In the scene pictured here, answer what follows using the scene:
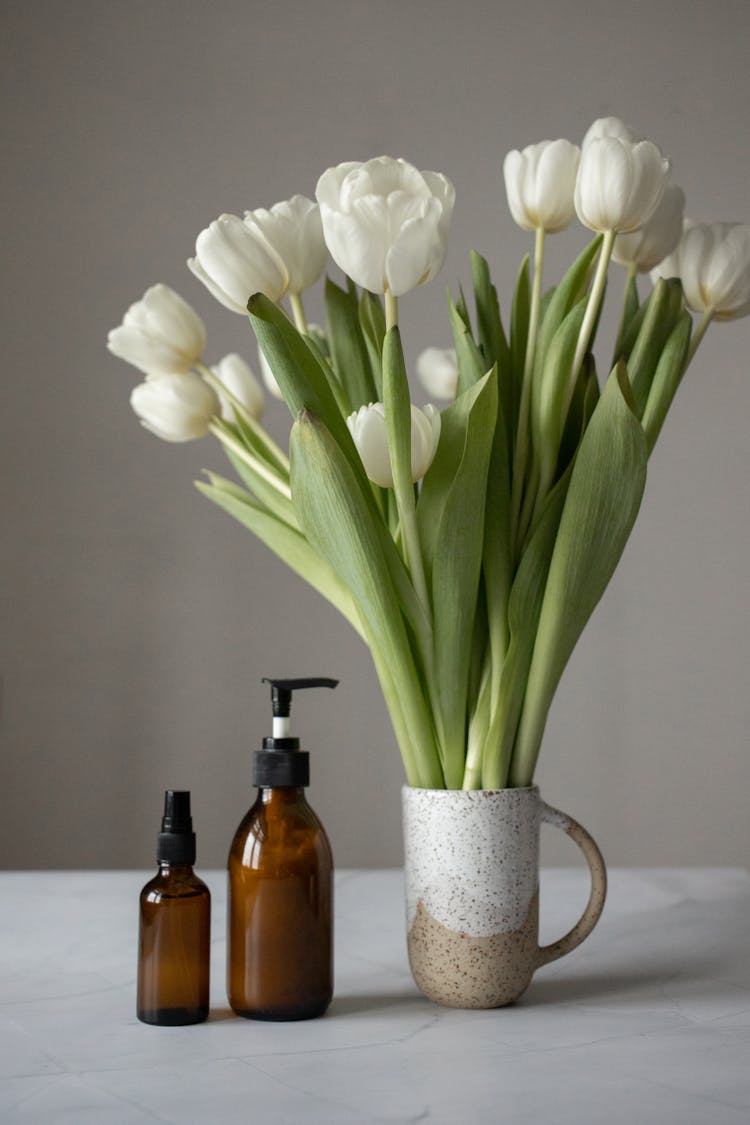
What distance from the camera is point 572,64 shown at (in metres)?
2.38

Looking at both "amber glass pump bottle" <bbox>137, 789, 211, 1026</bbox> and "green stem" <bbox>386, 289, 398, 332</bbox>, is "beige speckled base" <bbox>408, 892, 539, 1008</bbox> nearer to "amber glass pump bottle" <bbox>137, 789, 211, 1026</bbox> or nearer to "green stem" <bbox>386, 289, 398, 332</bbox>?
"amber glass pump bottle" <bbox>137, 789, 211, 1026</bbox>

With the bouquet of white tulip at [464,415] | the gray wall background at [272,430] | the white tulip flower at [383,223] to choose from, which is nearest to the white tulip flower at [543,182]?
the bouquet of white tulip at [464,415]

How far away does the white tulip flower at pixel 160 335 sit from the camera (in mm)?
774

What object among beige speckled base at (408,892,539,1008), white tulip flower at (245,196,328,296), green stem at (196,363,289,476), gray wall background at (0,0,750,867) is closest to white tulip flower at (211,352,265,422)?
green stem at (196,363,289,476)

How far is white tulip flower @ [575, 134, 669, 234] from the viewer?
26.3 inches

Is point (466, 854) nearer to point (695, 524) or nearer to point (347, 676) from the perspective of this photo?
point (347, 676)

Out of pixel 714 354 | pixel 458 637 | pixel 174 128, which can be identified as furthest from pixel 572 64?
pixel 458 637

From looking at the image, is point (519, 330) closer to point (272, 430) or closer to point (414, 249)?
point (414, 249)

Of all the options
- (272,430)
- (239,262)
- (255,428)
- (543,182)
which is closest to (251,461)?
(255,428)

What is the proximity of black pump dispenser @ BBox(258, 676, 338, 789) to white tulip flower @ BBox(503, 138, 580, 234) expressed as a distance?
33 cm

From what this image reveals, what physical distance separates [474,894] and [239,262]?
394 millimetres

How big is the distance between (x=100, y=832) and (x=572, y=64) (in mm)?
1787

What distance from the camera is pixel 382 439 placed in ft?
2.15

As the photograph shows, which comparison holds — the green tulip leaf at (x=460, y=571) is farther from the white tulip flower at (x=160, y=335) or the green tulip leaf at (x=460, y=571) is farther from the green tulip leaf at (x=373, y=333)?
the white tulip flower at (x=160, y=335)
